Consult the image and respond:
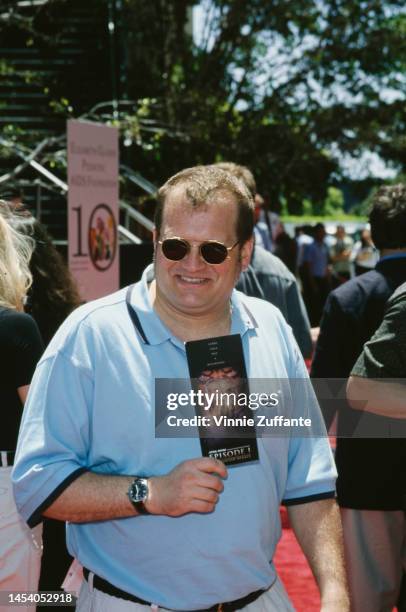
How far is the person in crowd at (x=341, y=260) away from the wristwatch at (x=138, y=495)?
619 inches

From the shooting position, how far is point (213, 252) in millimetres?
2291

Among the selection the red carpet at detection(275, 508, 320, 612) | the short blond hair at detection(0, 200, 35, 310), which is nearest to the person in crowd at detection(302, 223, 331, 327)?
the red carpet at detection(275, 508, 320, 612)

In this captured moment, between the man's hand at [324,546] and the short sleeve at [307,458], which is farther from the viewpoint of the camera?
the short sleeve at [307,458]

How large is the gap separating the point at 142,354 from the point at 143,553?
0.47m

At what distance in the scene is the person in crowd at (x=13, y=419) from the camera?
9.95 feet

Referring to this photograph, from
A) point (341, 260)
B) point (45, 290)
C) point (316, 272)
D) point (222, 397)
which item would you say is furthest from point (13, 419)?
point (341, 260)

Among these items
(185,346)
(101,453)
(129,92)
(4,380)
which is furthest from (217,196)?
(129,92)

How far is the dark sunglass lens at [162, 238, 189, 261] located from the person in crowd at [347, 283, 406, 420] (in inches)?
36.4

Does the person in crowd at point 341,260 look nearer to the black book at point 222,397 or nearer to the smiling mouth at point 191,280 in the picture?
the smiling mouth at point 191,280

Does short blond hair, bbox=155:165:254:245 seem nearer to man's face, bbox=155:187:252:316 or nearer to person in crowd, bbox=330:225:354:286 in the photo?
man's face, bbox=155:187:252:316

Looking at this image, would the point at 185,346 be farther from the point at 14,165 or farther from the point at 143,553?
the point at 14,165

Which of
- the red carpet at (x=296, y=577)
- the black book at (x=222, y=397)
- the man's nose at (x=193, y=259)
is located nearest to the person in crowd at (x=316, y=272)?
the red carpet at (x=296, y=577)

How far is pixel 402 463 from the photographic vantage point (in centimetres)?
357

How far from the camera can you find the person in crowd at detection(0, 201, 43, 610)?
9.95 feet
